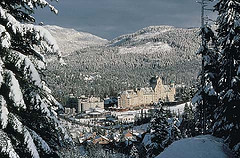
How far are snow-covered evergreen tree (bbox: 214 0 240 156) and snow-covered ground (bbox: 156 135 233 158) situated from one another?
562mm

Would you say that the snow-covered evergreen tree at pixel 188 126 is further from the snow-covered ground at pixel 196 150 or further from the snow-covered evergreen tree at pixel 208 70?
the snow-covered ground at pixel 196 150

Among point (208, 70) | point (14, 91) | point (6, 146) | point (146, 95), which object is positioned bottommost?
point (146, 95)

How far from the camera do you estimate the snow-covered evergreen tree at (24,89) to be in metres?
5.96

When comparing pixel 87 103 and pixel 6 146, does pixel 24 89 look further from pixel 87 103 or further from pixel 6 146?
pixel 87 103

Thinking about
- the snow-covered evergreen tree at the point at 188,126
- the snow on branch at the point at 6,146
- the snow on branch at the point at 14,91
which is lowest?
the snow-covered evergreen tree at the point at 188,126

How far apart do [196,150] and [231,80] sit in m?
3.28

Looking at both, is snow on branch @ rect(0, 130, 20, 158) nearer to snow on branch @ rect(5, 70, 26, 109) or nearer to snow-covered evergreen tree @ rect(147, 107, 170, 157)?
snow on branch @ rect(5, 70, 26, 109)

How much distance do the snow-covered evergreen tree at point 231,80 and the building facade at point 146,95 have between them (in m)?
139

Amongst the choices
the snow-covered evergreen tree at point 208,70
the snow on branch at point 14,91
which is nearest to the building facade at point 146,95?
the snow-covered evergreen tree at point 208,70

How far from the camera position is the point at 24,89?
640 centimetres

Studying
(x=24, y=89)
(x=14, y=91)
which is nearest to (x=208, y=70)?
(x=24, y=89)

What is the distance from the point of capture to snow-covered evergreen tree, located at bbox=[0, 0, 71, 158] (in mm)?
5961

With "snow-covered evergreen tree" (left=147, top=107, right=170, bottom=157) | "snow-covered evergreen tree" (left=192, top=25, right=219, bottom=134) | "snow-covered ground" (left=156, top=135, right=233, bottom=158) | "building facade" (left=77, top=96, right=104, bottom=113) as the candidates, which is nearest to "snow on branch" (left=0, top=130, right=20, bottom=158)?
"snow-covered ground" (left=156, top=135, right=233, bottom=158)

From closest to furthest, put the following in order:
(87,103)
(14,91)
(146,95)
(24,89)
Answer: (14,91)
(24,89)
(87,103)
(146,95)
